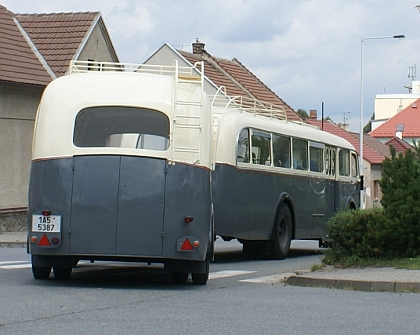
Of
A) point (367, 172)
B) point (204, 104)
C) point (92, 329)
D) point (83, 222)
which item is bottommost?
point (92, 329)

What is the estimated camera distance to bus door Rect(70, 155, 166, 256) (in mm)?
12266

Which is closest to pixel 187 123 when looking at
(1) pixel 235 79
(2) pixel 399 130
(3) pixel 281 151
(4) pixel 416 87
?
(3) pixel 281 151

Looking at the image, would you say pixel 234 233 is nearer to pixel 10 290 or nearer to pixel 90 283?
pixel 90 283

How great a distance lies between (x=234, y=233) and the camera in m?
18.0

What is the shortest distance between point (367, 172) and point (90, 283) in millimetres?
65338

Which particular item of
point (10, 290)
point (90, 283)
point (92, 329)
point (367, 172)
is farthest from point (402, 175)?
point (367, 172)

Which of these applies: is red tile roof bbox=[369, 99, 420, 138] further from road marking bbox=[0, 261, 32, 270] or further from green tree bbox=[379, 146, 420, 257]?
road marking bbox=[0, 261, 32, 270]

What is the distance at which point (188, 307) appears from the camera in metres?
10.7

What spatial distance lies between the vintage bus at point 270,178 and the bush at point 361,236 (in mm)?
1133

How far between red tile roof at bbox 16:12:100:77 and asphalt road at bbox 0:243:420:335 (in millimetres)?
21949

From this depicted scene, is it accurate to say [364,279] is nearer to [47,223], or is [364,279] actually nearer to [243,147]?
[47,223]

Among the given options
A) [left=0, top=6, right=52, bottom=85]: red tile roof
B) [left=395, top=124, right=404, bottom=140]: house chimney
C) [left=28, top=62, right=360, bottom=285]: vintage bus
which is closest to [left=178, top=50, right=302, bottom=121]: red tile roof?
[left=0, top=6, right=52, bottom=85]: red tile roof

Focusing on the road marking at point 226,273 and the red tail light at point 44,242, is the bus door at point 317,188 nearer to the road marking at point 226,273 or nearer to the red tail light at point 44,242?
the road marking at point 226,273

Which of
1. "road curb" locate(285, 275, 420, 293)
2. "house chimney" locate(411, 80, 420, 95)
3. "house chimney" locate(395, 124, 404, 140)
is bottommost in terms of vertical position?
"road curb" locate(285, 275, 420, 293)
